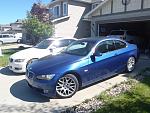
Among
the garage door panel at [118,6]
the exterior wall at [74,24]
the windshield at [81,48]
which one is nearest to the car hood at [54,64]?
the windshield at [81,48]

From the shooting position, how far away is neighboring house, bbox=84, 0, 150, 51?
15625 mm

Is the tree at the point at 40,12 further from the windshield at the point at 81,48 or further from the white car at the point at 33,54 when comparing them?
the windshield at the point at 81,48

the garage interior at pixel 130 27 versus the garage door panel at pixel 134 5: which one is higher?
the garage door panel at pixel 134 5

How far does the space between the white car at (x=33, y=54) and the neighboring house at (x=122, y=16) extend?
6099 mm

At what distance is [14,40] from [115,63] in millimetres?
33852

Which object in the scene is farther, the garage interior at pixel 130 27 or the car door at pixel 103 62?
the garage interior at pixel 130 27

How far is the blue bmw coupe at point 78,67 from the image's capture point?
6.96 metres

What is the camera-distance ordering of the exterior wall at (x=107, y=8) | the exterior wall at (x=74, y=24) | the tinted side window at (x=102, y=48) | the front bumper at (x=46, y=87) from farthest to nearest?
the exterior wall at (x=74, y=24), the exterior wall at (x=107, y=8), the tinted side window at (x=102, y=48), the front bumper at (x=46, y=87)

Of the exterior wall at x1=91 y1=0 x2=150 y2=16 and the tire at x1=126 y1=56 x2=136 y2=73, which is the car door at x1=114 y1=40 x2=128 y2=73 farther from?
the exterior wall at x1=91 y1=0 x2=150 y2=16

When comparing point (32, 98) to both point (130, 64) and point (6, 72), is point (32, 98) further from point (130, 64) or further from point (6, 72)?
point (6, 72)

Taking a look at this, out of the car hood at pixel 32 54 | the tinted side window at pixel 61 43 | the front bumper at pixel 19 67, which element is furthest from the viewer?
the tinted side window at pixel 61 43

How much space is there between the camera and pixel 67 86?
7.14 metres

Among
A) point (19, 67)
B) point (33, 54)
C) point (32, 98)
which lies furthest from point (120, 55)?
point (19, 67)

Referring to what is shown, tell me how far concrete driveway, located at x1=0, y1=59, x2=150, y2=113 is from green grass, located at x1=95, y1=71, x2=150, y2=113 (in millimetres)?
728
